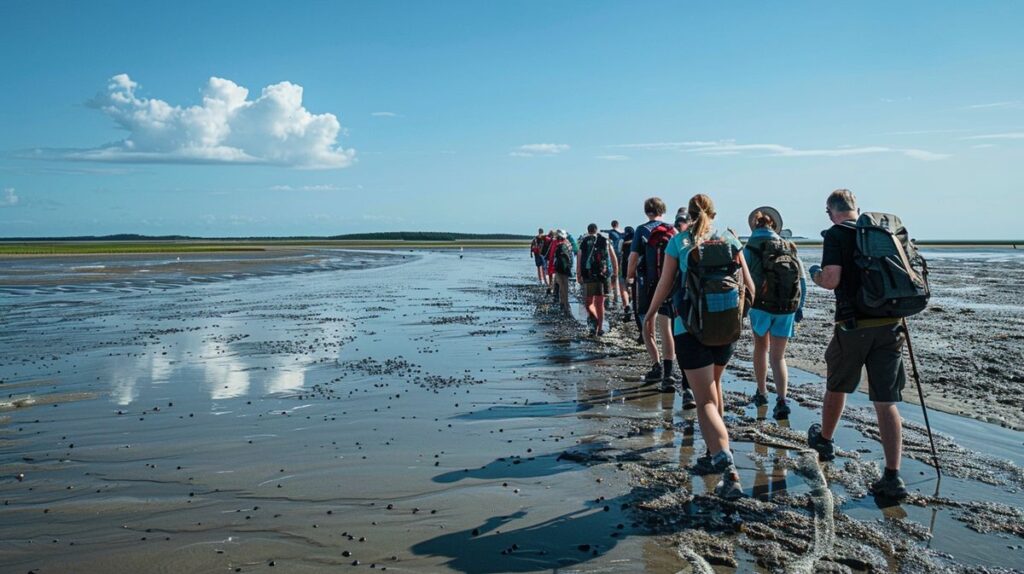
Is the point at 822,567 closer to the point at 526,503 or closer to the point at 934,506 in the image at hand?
the point at 934,506

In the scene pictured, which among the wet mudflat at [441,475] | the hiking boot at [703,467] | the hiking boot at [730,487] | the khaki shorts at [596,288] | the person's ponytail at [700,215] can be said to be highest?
the person's ponytail at [700,215]

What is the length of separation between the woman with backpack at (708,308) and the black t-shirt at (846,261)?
2.33ft

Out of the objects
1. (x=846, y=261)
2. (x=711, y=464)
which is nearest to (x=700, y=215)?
(x=846, y=261)

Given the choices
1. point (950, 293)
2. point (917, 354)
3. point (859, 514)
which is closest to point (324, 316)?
point (917, 354)

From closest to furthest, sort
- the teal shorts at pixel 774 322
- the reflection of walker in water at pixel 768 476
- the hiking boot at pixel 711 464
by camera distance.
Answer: the hiking boot at pixel 711 464
the reflection of walker in water at pixel 768 476
the teal shorts at pixel 774 322

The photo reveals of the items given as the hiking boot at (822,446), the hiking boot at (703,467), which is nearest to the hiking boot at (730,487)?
the hiking boot at (703,467)

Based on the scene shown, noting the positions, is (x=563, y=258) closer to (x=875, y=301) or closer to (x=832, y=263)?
(x=832, y=263)

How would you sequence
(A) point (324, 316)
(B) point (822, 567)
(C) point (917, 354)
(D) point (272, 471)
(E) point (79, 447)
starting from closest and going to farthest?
(B) point (822, 567) < (D) point (272, 471) < (E) point (79, 447) < (C) point (917, 354) < (A) point (324, 316)

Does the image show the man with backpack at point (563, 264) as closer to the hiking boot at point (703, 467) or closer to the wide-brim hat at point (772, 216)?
the wide-brim hat at point (772, 216)

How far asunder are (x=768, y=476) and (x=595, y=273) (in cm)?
855

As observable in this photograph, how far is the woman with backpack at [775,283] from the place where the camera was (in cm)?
Answer: 776

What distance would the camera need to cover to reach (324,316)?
753 inches

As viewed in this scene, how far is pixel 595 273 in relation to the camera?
1438 centimetres

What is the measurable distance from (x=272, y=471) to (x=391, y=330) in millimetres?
9869
